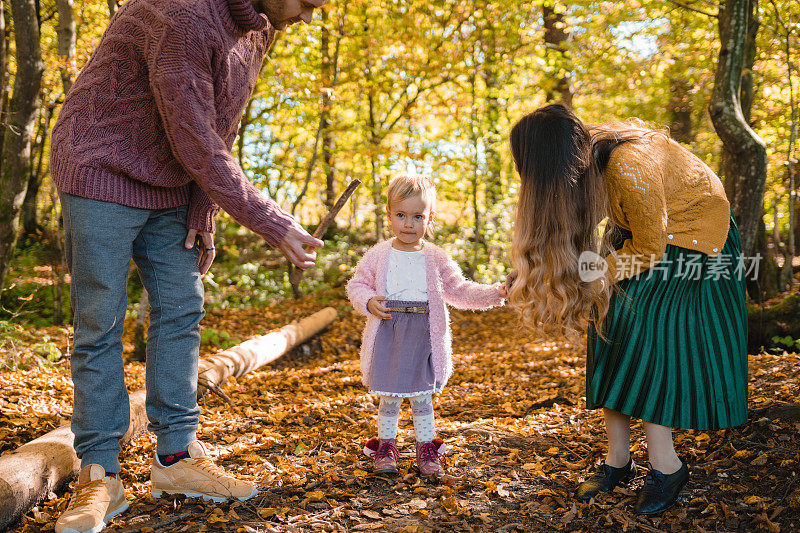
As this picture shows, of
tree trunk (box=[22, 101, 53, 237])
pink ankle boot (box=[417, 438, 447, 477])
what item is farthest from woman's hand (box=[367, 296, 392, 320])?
tree trunk (box=[22, 101, 53, 237])

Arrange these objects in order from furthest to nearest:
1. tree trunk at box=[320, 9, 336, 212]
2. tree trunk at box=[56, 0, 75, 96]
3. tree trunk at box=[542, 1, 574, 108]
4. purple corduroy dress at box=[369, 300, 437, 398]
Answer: tree trunk at box=[542, 1, 574, 108]
tree trunk at box=[320, 9, 336, 212]
tree trunk at box=[56, 0, 75, 96]
purple corduroy dress at box=[369, 300, 437, 398]

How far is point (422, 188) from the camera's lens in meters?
2.90

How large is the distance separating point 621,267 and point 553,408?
1809mm

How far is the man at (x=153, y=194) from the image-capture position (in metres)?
2.09

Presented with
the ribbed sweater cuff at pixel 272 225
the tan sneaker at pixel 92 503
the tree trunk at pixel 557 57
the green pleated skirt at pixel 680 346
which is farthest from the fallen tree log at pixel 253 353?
the tree trunk at pixel 557 57

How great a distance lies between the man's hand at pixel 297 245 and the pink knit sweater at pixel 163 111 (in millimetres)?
29

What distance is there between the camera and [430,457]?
288cm

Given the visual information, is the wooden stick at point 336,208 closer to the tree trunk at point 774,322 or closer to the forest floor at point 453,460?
the forest floor at point 453,460

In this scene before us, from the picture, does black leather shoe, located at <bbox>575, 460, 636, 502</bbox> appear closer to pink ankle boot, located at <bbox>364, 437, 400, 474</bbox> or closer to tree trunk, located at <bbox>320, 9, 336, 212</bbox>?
pink ankle boot, located at <bbox>364, 437, 400, 474</bbox>

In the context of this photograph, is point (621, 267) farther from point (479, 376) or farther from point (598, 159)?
point (479, 376)

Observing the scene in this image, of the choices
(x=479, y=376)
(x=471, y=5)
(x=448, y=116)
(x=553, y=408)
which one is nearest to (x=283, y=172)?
(x=448, y=116)

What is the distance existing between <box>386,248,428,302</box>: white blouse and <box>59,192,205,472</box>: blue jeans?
91cm

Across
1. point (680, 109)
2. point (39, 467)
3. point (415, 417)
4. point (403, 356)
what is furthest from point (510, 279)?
point (680, 109)

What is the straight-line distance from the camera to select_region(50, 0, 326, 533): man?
2.09m
